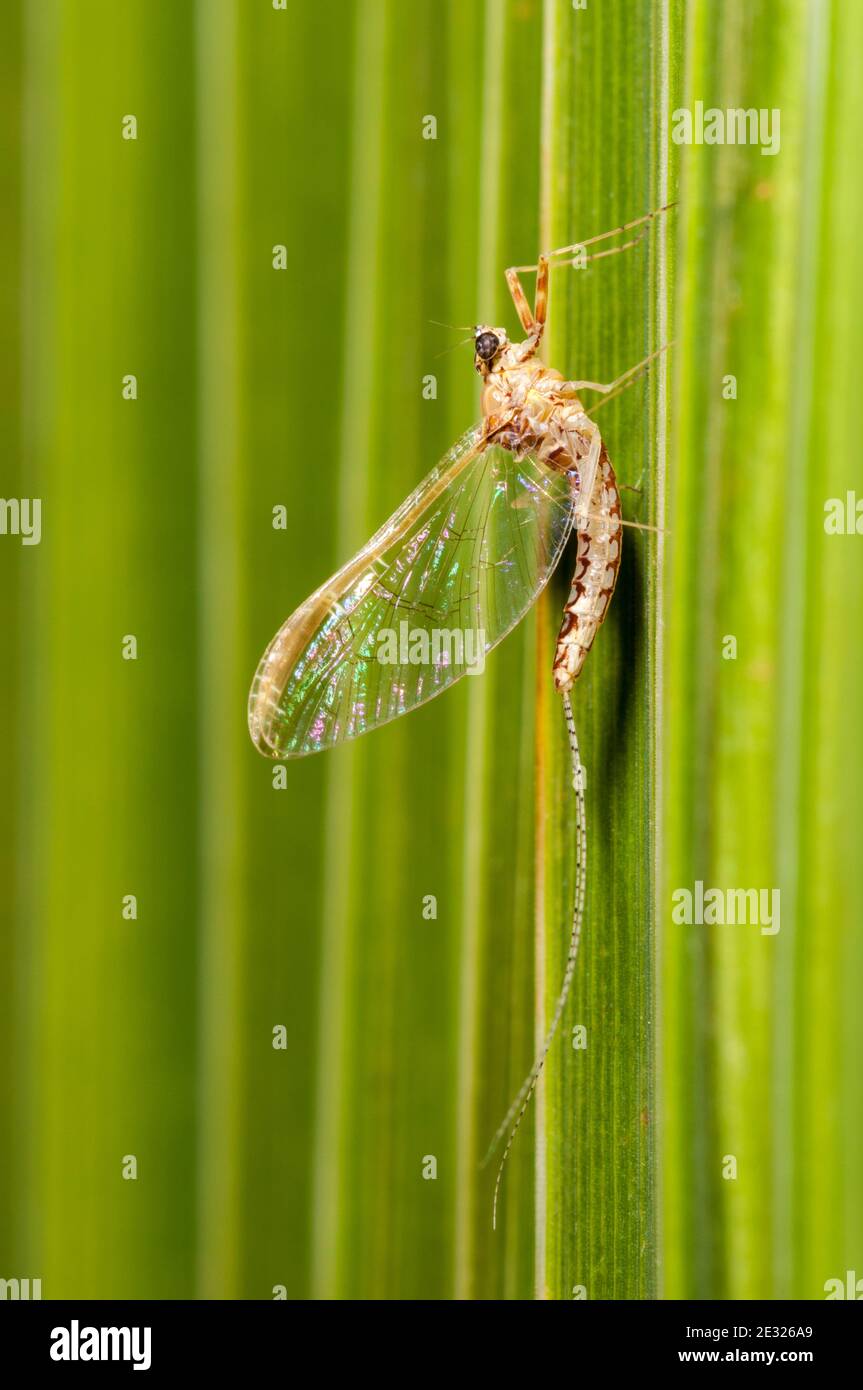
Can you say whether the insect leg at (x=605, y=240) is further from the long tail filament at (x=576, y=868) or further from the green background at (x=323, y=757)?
the long tail filament at (x=576, y=868)

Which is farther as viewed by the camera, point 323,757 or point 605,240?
point 323,757

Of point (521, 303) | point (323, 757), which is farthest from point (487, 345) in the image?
point (323, 757)

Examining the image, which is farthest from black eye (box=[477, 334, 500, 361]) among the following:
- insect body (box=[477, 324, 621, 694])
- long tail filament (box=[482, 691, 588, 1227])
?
long tail filament (box=[482, 691, 588, 1227])

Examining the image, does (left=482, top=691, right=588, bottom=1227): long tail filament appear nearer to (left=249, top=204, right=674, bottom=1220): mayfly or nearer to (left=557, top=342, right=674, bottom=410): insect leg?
(left=249, top=204, right=674, bottom=1220): mayfly

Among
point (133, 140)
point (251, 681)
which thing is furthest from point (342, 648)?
Answer: point (133, 140)

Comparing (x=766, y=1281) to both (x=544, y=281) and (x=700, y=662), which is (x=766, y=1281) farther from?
(x=544, y=281)

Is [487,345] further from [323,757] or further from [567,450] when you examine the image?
[323,757]
